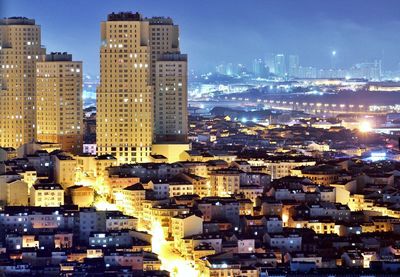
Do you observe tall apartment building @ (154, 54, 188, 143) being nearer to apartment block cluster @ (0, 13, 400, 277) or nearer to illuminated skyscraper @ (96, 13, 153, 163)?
apartment block cluster @ (0, 13, 400, 277)

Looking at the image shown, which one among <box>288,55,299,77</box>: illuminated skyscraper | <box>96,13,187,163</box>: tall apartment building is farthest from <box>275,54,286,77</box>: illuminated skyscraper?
<box>96,13,187,163</box>: tall apartment building

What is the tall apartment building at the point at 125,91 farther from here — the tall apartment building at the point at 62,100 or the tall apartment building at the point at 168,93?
the tall apartment building at the point at 62,100

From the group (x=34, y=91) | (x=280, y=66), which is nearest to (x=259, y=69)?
(x=280, y=66)

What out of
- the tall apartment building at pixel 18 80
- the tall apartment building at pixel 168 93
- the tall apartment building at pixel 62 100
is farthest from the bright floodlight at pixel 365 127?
the tall apartment building at pixel 62 100

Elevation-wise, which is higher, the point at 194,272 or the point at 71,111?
the point at 71,111

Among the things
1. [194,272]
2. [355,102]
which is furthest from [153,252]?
[355,102]

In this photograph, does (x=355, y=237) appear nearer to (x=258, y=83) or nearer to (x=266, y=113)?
(x=266, y=113)

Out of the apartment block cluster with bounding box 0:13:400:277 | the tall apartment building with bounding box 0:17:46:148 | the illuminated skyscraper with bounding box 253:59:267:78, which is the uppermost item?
the illuminated skyscraper with bounding box 253:59:267:78
